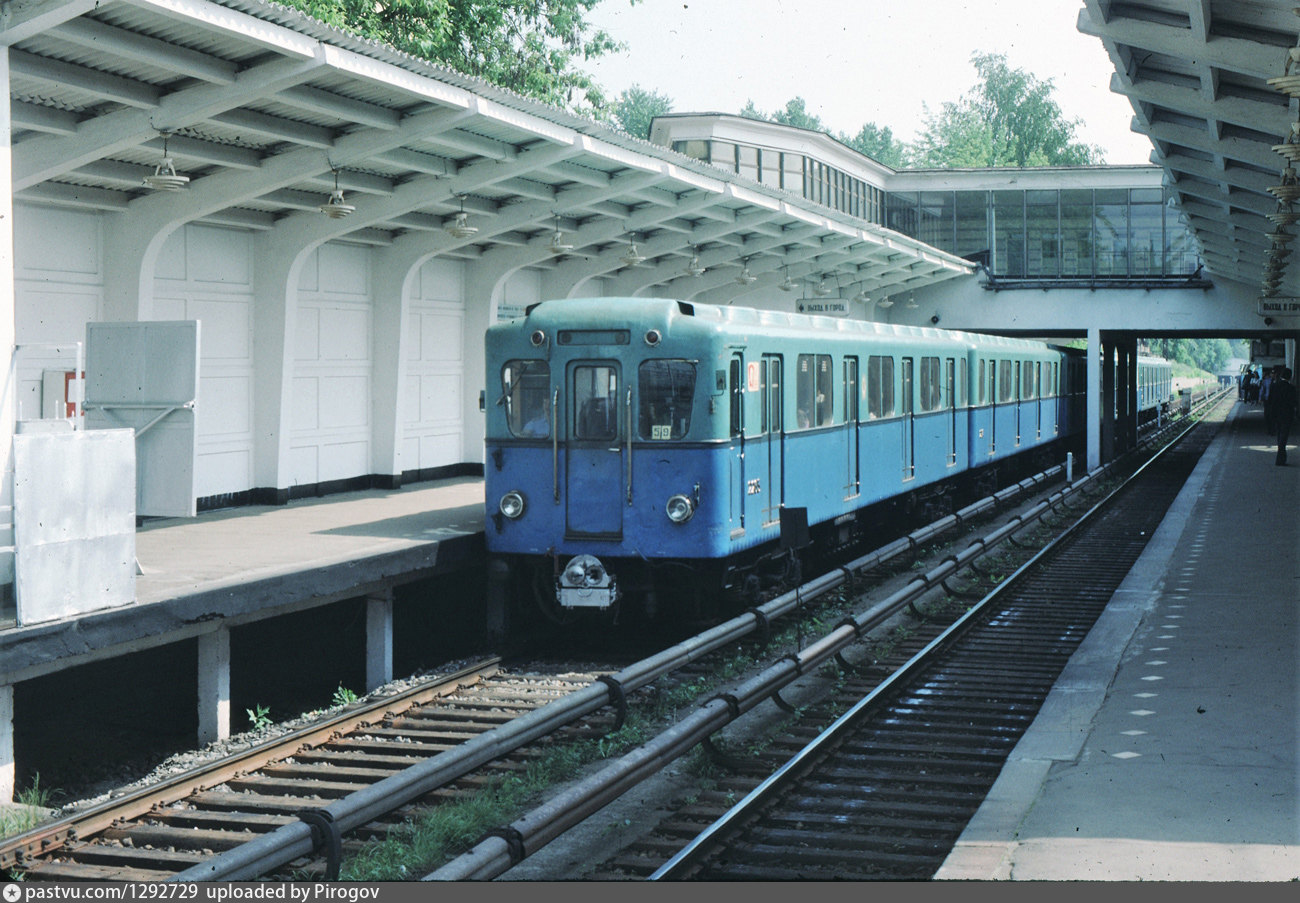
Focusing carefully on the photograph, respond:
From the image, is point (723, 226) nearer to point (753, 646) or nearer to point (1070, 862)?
point (753, 646)

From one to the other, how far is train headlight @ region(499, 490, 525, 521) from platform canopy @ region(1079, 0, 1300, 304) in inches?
246

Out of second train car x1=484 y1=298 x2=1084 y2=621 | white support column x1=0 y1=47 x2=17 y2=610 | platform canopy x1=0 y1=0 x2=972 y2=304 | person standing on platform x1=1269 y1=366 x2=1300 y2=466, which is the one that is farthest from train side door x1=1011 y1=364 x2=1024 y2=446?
white support column x1=0 y1=47 x2=17 y2=610

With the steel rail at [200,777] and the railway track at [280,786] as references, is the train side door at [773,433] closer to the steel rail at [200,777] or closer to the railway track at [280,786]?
the railway track at [280,786]

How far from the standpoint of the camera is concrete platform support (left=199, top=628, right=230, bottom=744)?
32.5 feet

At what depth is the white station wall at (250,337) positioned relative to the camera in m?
12.6

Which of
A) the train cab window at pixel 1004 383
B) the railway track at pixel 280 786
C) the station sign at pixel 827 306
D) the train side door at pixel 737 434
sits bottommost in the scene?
the railway track at pixel 280 786

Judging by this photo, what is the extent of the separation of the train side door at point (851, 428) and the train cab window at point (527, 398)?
4268 millimetres

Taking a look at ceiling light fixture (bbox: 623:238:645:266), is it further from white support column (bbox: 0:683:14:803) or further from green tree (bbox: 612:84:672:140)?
white support column (bbox: 0:683:14:803)

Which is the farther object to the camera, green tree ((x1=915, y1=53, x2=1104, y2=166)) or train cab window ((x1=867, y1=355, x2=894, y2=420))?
green tree ((x1=915, y1=53, x2=1104, y2=166))

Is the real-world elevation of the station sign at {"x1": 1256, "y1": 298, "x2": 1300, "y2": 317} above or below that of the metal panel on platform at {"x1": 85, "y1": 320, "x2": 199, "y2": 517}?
above

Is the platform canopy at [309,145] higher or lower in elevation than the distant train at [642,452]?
higher

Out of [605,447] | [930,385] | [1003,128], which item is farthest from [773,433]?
[1003,128]

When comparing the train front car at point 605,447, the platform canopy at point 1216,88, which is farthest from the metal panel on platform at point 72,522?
the platform canopy at point 1216,88

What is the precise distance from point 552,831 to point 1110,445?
106 ft
